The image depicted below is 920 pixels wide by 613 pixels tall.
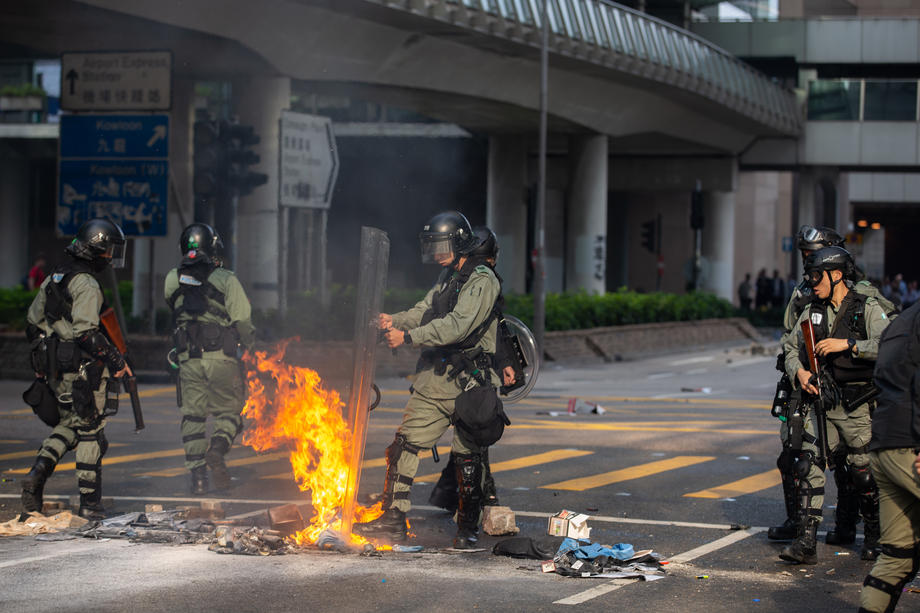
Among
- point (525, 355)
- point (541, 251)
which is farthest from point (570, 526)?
point (541, 251)

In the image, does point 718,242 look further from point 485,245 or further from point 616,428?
point 485,245

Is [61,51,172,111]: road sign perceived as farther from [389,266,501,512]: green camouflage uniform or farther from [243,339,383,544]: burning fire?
[389,266,501,512]: green camouflage uniform

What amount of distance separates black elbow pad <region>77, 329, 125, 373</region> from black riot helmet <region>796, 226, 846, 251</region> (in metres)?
4.56

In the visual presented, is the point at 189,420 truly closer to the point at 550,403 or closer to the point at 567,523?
the point at 567,523

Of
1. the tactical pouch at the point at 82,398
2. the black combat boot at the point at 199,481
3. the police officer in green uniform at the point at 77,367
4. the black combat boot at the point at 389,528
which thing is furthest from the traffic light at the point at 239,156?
→ the black combat boot at the point at 389,528

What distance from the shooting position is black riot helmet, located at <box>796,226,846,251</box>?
26.5 feet

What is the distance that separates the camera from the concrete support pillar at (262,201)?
2442cm

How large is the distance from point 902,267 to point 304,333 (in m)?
64.7

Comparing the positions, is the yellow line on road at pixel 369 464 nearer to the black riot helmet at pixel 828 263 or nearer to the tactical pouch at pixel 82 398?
the tactical pouch at pixel 82 398

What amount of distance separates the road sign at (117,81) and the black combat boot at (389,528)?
41.4 feet

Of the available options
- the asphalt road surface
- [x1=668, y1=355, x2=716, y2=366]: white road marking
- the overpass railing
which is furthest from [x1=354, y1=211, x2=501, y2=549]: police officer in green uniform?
[x1=668, y1=355, x2=716, y2=366]: white road marking

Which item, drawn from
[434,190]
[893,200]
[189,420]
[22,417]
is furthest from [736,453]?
[893,200]

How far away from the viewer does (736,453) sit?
483 inches

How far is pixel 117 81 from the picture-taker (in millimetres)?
19359
